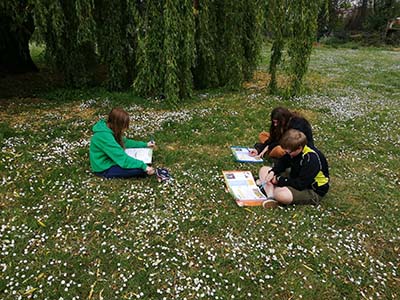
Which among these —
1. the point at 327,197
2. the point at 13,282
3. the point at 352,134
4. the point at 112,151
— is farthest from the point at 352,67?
the point at 13,282

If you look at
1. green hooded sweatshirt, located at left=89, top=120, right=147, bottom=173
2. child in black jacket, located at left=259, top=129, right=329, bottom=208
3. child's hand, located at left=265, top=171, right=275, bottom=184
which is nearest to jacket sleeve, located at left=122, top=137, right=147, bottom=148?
green hooded sweatshirt, located at left=89, top=120, right=147, bottom=173

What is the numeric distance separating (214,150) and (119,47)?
→ 495 cm

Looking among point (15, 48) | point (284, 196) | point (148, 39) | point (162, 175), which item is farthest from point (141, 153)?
point (15, 48)

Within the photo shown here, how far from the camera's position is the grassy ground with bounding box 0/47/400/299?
3.14 metres

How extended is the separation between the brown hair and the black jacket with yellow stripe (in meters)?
2.47

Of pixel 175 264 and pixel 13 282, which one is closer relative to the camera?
pixel 13 282

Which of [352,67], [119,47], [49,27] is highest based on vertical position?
[49,27]

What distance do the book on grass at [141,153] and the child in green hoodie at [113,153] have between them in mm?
395

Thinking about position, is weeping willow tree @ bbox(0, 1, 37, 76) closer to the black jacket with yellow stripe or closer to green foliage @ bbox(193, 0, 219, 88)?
green foliage @ bbox(193, 0, 219, 88)

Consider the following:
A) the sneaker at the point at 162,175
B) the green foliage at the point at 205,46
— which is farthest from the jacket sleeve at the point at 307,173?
the green foliage at the point at 205,46

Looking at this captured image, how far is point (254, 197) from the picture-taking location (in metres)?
4.46

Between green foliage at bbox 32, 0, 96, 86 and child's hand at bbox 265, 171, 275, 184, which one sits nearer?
child's hand at bbox 265, 171, 275, 184

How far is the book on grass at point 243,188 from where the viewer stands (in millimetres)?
4375

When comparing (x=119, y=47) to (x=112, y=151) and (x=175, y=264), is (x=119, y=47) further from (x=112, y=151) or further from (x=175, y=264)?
(x=175, y=264)
